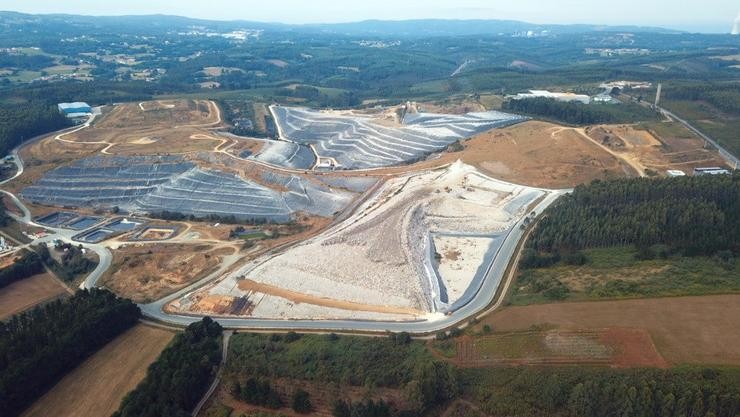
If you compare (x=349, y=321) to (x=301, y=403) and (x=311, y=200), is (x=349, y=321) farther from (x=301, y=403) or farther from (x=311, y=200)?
(x=311, y=200)

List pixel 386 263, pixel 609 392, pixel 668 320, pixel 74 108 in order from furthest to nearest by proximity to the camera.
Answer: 1. pixel 74 108
2. pixel 386 263
3. pixel 668 320
4. pixel 609 392

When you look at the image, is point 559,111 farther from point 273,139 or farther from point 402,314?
point 402,314

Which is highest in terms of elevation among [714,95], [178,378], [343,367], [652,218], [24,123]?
[714,95]

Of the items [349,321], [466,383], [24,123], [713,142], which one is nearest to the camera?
[466,383]

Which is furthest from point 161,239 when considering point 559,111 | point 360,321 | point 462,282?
point 559,111

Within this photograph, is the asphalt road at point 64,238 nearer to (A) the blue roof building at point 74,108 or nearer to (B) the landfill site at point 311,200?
(B) the landfill site at point 311,200

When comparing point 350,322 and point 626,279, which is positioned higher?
point 626,279

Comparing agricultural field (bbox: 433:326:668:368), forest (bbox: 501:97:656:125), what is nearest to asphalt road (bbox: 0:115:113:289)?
agricultural field (bbox: 433:326:668:368)

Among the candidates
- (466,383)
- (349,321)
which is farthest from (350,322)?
(466,383)
